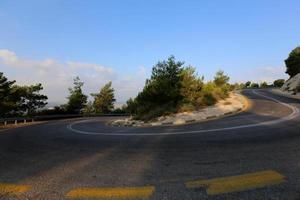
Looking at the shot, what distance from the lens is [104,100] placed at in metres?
84.4

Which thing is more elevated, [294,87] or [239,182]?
[294,87]

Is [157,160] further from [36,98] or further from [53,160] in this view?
[36,98]

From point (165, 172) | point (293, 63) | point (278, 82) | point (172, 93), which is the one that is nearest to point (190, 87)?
point (172, 93)

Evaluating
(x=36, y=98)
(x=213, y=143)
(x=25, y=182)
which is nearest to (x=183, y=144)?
(x=213, y=143)

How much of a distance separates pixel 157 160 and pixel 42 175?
239 cm

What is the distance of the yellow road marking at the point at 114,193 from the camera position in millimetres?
4398

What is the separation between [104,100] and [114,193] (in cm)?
8071

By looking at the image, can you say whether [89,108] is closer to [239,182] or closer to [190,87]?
[190,87]

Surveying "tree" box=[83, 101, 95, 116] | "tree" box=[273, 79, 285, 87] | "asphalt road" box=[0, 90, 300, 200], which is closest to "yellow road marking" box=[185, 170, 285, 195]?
"asphalt road" box=[0, 90, 300, 200]

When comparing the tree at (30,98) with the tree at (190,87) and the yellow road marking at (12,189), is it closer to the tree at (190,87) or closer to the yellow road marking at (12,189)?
the tree at (190,87)

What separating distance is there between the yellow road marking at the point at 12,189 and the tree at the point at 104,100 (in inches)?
3035

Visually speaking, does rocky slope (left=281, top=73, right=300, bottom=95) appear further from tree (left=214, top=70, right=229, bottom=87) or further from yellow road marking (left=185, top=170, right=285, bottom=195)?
yellow road marking (left=185, top=170, right=285, bottom=195)

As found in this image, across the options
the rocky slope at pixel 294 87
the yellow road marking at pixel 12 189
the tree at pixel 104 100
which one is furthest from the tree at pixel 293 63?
the yellow road marking at pixel 12 189

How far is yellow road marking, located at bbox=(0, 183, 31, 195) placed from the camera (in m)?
4.87
